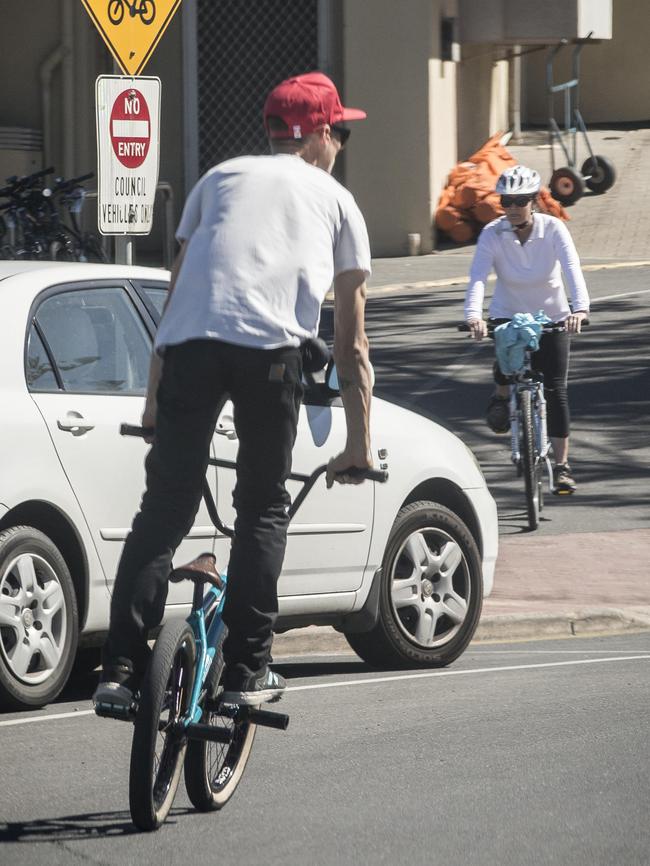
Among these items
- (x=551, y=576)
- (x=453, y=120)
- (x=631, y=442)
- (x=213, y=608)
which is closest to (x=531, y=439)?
(x=551, y=576)

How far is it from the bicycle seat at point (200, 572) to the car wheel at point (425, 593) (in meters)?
2.27

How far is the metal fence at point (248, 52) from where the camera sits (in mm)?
23656

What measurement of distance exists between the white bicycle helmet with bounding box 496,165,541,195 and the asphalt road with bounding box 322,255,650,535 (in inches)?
63.0

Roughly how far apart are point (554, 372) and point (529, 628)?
284cm

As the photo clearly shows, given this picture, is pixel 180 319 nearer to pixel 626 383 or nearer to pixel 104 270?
pixel 104 270

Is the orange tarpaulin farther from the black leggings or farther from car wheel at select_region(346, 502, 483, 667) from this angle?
car wheel at select_region(346, 502, 483, 667)

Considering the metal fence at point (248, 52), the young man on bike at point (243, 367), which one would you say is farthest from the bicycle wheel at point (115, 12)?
the metal fence at point (248, 52)

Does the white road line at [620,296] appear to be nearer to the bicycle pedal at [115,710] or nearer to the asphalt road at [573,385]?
the asphalt road at [573,385]

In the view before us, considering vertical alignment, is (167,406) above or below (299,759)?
above

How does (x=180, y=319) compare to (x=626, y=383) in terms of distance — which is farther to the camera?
(x=626, y=383)

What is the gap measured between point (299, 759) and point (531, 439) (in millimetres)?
5089

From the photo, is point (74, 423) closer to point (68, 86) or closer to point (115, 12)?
point (115, 12)

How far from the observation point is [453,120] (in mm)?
24578

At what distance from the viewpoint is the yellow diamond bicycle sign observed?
8.39m
